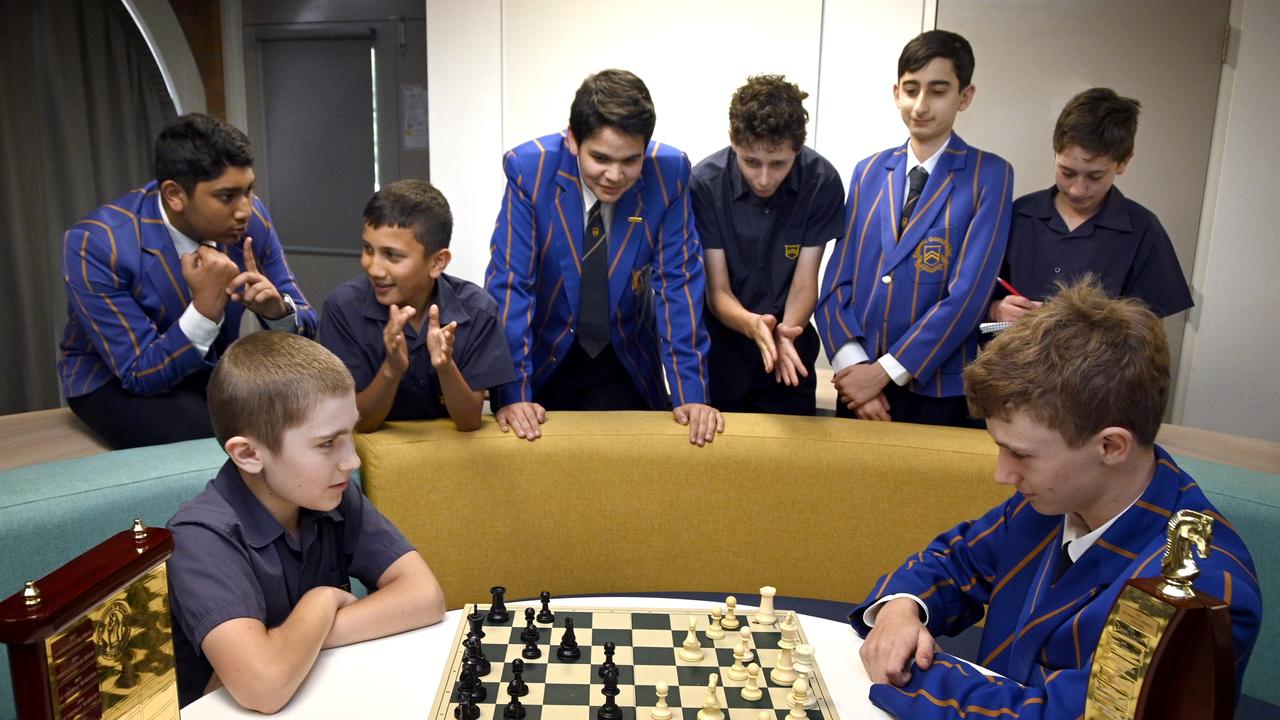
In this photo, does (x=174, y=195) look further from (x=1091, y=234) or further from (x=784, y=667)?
(x=1091, y=234)

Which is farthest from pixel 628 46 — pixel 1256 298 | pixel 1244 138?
pixel 1256 298

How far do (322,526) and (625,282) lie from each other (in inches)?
55.0

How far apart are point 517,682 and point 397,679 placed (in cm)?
22

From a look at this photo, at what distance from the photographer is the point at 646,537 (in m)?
2.85

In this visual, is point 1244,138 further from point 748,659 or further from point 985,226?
point 748,659

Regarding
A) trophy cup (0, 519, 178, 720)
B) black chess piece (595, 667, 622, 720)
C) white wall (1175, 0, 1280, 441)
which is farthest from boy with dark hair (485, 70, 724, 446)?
white wall (1175, 0, 1280, 441)

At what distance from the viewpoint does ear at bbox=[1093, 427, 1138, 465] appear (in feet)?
5.12

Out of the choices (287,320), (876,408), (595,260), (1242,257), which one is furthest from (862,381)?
(1242,257)

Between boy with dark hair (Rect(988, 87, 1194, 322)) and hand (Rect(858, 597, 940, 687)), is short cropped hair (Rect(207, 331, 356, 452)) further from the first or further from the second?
boy with dark hair (Rect(988, 87, 1194, 322))

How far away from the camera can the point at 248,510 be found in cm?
180

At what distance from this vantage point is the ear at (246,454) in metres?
1.79

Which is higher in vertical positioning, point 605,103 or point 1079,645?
point 605,103

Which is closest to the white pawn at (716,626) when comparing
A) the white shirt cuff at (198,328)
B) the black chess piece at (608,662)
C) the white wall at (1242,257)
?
the black chess piece at (608,662)

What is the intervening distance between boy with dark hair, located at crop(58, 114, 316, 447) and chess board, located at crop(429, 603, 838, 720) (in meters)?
1.47
